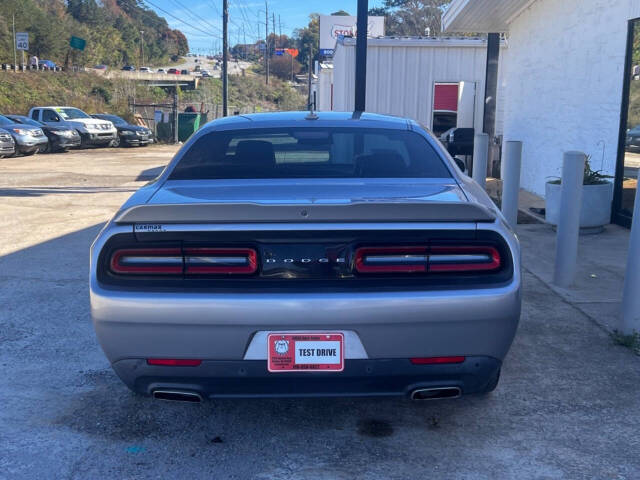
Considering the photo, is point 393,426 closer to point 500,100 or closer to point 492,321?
point 492,321

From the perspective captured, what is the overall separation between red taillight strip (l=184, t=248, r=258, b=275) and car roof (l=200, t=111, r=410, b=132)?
161cm

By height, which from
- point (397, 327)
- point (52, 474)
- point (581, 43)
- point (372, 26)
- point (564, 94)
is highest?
point (372, 26)

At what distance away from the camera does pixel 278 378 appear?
3080mm

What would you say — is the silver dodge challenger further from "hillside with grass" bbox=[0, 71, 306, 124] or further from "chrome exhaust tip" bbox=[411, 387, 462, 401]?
"hillside with grass" bbox=[0, 71, 306, 124]

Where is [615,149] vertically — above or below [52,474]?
above

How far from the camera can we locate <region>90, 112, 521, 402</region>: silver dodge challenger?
300 centimetres

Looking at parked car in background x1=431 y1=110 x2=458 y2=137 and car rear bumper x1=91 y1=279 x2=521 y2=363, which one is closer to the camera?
car rear bumper x1=91 y1=279 x2=521 y2=363

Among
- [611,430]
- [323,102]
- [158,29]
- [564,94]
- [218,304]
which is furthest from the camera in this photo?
[158,29]

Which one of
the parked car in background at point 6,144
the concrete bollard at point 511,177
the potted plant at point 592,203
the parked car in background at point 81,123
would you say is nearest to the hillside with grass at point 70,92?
the parked car in background at point 81,123

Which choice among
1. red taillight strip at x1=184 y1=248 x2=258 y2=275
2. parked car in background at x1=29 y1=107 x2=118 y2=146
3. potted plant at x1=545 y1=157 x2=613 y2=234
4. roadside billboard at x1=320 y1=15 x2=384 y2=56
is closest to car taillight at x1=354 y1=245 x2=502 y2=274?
red taillight strip at x1=184 y1=248 x2=258 y2=275

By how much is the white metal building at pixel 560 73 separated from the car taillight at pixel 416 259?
6.61 m

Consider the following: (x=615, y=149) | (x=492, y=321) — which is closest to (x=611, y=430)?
(x=492, y=321)

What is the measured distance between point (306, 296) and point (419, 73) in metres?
17.1

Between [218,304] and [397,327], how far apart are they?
774 millimetres
